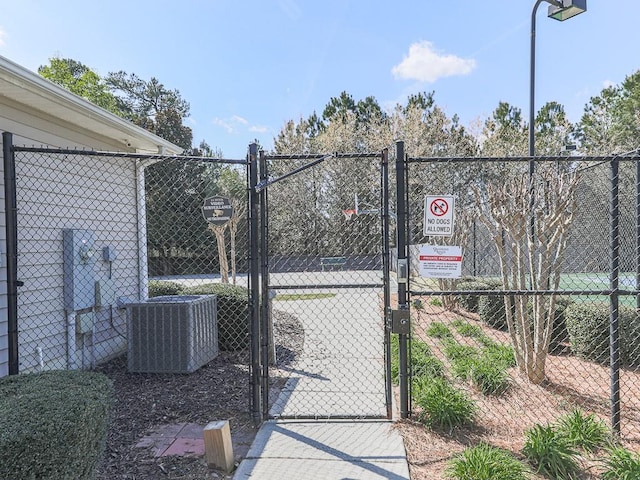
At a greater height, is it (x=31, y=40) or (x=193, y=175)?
(x=31, y=40)

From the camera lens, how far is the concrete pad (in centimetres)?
264

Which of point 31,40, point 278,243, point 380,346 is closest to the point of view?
point 380,346

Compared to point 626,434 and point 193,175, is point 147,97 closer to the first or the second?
point 193,175

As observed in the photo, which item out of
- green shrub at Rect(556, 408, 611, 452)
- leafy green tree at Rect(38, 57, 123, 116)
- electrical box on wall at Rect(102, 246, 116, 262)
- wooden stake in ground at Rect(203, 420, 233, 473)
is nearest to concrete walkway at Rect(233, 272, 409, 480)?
wooden stake in ground at Rect(203, 420, 233, 473)

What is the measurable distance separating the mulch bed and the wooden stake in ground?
6 centimetres

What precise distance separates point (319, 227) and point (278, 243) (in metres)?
1.61

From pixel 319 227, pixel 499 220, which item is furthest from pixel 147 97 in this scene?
pixel 499 220

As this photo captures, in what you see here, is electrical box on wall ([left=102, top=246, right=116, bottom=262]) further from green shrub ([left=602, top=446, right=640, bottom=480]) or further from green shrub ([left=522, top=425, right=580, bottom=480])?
green shrub ([left=602, top=446, right=640, bottom=480])

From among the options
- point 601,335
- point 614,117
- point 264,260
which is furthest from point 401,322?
point 614,117

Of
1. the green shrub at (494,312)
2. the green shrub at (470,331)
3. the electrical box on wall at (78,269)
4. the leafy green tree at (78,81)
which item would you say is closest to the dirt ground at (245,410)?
the electrical box on wall at (78,269)

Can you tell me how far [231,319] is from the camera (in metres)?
5.91

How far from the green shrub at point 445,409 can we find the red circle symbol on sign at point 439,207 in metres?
1.42

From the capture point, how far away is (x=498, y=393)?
389cm

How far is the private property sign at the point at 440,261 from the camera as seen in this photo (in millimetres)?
3158
